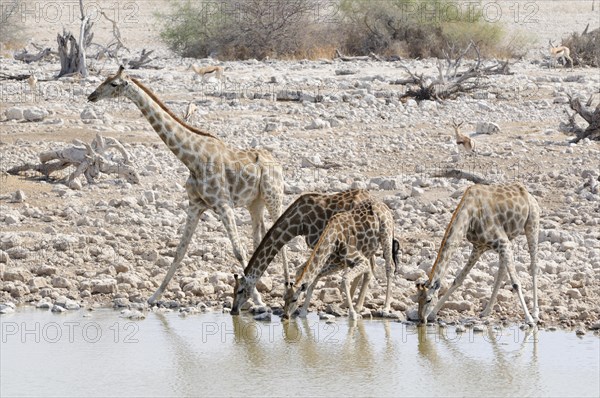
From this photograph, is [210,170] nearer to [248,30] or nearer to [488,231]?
[488,231]

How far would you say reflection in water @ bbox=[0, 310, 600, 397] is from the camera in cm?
795

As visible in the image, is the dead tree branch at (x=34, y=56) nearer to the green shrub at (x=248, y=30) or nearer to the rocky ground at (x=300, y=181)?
the rocky ground at (x=300, y=181)

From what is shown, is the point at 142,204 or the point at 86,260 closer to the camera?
the point at 86,260

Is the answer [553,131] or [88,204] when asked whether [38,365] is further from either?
[553,131]

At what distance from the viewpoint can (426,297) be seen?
912 centimetres

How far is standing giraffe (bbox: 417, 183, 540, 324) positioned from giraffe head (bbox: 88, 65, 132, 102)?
9.28 feet

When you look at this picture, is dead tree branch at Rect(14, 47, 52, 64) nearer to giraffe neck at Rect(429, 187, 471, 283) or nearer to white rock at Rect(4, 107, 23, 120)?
A: white rock at Rect(4, 107, 23, 120)

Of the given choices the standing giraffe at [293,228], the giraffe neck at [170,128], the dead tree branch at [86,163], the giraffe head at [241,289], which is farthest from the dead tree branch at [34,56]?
the giraffe head at [241,289]

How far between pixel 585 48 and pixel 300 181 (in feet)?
49.8

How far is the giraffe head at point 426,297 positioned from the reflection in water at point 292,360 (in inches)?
5.6

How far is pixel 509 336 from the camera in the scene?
917cm

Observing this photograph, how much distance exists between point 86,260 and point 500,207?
4043mm

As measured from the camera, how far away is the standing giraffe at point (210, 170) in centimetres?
971

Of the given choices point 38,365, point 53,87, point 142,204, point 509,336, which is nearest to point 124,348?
point 38,365
